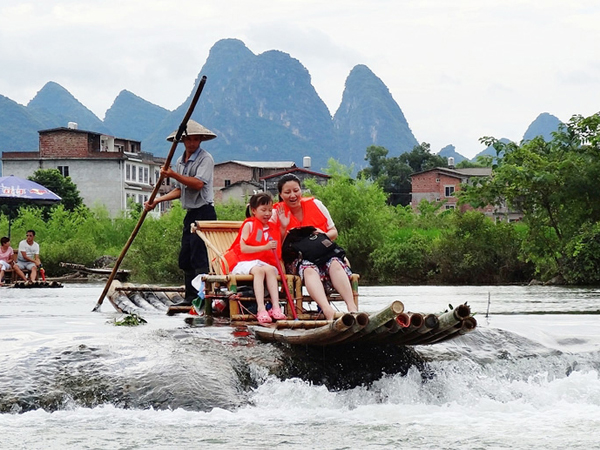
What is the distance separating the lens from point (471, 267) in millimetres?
36875

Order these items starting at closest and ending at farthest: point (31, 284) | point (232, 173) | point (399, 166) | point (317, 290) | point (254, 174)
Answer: point (317, 290), point (31, 284), point (232, 173), point (254, 174), point (399, 166)

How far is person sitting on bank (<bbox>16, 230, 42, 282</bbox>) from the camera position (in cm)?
2481

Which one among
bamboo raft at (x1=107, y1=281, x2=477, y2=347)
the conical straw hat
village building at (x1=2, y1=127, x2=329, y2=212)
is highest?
village building at (x1=2, y1=127, x2=329, y2=212)

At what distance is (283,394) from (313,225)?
86.8 inches

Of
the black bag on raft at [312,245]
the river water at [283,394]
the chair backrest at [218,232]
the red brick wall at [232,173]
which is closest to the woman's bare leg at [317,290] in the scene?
the black bag on raft at [312,245]

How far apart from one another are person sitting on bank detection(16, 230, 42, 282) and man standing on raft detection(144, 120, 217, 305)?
13942 millimetres

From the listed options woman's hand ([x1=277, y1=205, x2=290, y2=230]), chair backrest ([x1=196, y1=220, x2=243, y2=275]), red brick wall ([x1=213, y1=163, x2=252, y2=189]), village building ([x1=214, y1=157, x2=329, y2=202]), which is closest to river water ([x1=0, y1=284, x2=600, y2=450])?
woman's hand ([x1=277, y1=205, x2=290, y2=230])

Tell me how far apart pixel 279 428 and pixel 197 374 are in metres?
0.96

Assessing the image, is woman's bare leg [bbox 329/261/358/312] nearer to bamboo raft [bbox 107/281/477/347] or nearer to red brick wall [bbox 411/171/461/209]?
bamboo raft [bbox 107/281/477/347]

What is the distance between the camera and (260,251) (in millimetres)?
9477

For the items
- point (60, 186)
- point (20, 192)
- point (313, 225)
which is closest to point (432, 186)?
point (60, 186)

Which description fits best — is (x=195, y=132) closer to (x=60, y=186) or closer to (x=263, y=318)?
(x=263, y=318)

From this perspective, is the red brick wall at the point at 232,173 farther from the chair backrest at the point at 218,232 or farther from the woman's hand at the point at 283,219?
the woman's hand at the point at 283,219

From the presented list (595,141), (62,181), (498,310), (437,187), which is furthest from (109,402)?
(437,187)
